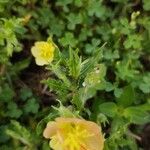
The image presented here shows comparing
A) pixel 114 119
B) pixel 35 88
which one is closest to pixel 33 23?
pixel 35 88

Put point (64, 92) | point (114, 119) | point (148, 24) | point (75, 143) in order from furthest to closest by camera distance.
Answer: point (148, 24), point (114, 119), point (64, 92), point (75, 143)

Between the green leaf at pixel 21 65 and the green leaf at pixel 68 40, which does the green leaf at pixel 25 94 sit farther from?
the green leaf at pixel 68 40

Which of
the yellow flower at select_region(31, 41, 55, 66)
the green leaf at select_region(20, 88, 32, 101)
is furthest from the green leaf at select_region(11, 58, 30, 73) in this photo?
the yellow flower at select_region(31, 41, 55, 66)

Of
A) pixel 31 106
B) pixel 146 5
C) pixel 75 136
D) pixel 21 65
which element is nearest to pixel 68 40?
pixel 21 65

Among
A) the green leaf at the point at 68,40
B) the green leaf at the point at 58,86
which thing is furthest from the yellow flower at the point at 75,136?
the green leaf at the point at 68,40

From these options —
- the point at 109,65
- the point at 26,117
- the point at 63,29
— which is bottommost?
the point at 26,117

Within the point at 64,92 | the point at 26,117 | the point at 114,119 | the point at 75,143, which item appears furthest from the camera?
the point at 26,117

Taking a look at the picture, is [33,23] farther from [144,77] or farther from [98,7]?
[144,77]
